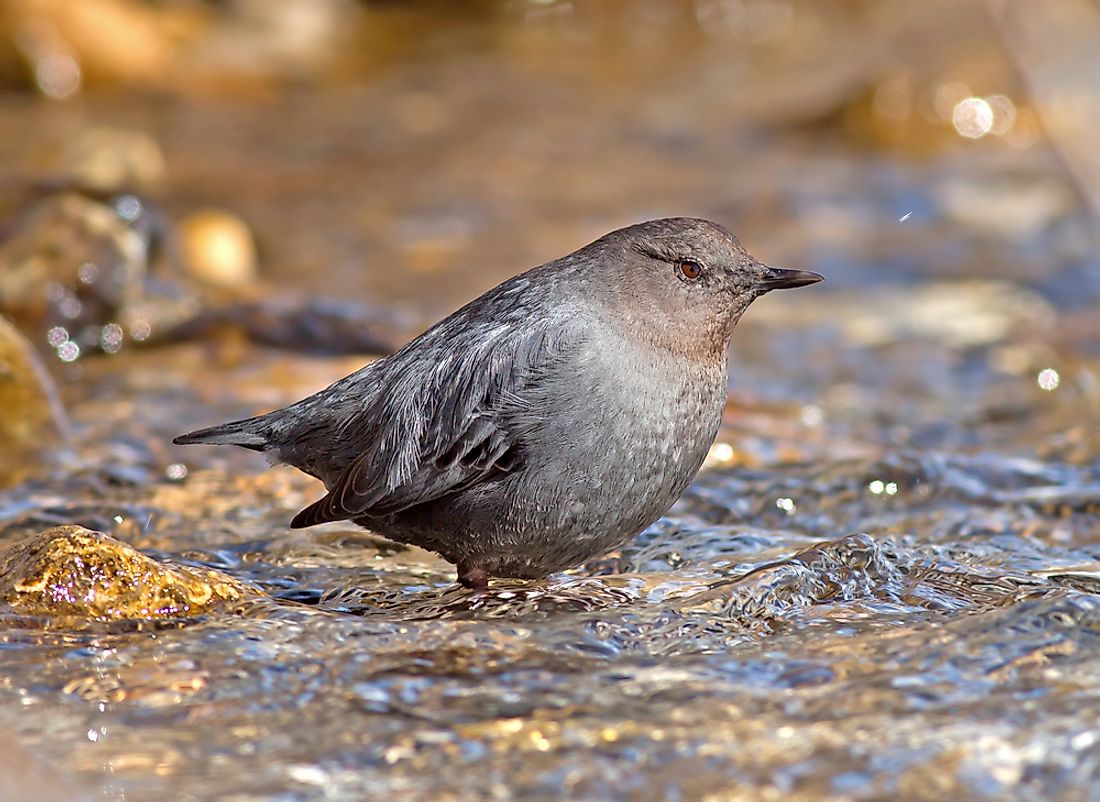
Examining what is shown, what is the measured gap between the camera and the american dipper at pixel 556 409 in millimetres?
4117

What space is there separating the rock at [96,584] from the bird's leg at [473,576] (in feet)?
2.26

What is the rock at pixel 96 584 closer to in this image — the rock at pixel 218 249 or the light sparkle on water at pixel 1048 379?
the rock at pixel 218 249

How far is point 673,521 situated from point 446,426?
1267mm

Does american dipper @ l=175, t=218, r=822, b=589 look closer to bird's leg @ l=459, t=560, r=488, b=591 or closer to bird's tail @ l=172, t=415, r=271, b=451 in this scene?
bird's leg @ l=459, t=560, r=488, b=591

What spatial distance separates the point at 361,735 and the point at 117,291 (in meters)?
4.68

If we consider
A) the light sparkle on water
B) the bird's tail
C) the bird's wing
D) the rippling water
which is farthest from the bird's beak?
the light sparkle on water

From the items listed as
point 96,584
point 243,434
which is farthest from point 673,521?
point 96,584

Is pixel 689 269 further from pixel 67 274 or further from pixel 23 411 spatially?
pixel 67 274

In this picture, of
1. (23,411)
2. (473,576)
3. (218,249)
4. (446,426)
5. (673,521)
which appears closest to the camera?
(446,426)

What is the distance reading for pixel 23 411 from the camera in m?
5.67

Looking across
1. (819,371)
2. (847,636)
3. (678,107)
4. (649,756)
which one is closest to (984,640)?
(847,636)

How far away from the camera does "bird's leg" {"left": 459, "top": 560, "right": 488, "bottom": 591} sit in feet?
14.7

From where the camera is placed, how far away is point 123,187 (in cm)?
843

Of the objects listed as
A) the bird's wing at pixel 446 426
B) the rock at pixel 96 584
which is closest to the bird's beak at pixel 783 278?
the bird's wing at pixel 446 426
